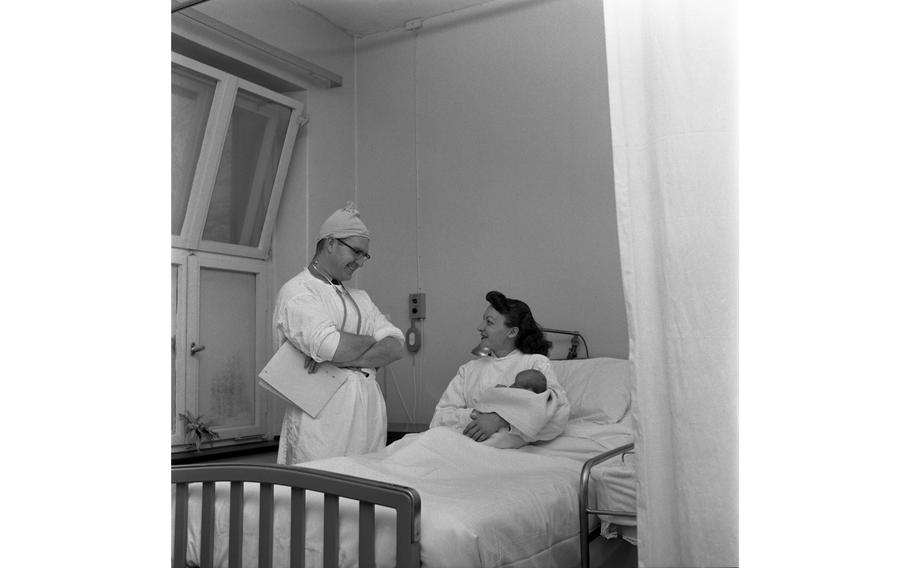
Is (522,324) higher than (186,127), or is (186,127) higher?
(186,127)

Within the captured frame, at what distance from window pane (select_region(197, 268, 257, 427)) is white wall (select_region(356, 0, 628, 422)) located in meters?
0.90

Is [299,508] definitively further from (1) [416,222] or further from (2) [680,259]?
(1) [416,222]

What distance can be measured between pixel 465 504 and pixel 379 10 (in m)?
3.69

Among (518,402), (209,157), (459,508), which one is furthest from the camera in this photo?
(209,157)

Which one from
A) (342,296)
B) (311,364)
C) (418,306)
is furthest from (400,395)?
(311,364)

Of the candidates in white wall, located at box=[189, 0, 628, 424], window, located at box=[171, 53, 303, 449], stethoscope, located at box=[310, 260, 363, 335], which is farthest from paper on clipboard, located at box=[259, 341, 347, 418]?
white wall, located at box=[189, 0, 628, 424]

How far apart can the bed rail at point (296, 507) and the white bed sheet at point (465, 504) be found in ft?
0.17

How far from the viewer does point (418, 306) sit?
539cm

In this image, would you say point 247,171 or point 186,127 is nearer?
point 186,127

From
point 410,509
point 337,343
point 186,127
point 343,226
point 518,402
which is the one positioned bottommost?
point 410,509

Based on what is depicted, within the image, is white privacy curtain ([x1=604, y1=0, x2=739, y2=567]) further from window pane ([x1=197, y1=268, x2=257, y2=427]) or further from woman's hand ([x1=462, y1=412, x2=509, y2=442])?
window pane ([x1=197, y1=268, x2=257, y2=427])

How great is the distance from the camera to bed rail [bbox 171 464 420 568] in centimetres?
239
